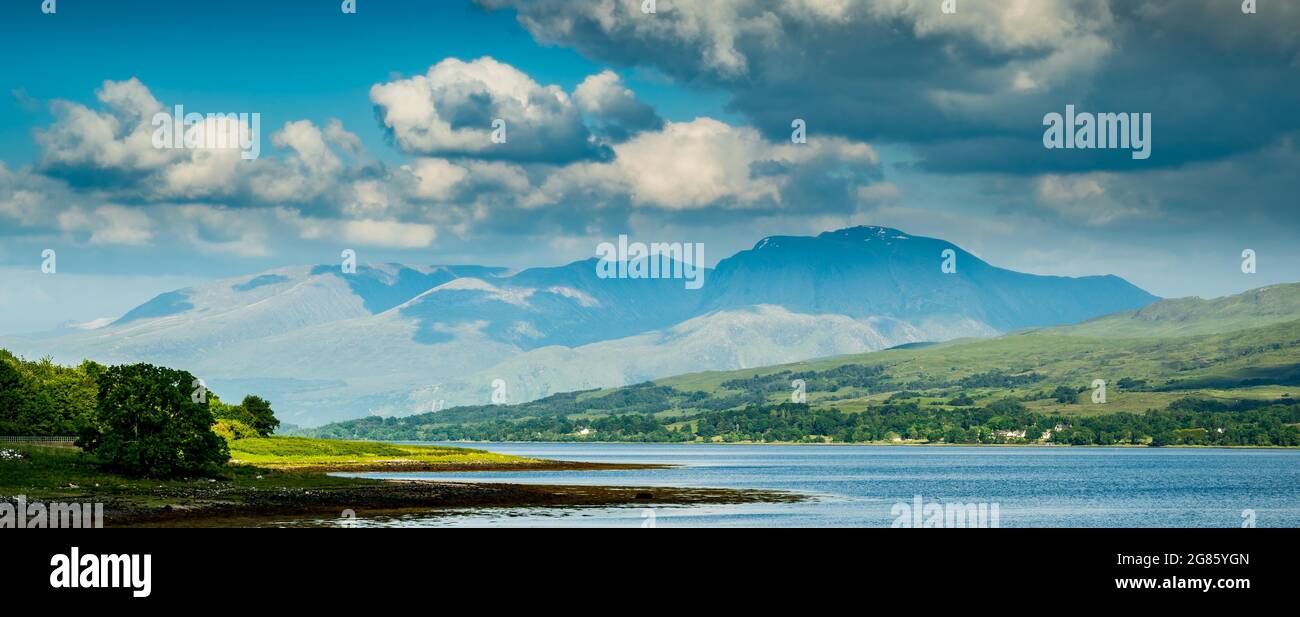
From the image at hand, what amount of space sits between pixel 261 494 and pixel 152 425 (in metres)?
21.2

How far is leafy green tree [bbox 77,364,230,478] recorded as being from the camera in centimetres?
13462

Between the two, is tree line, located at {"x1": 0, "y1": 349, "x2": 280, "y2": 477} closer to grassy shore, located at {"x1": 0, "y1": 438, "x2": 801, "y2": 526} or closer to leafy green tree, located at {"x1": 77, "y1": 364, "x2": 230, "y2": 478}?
leafy green tree, located at {"x1": 77, "y1": 364, "x2": 230, "y2": 478}

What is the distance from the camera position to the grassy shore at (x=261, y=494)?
102m

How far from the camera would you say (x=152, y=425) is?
5394 inches

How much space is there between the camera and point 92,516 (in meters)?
93.9

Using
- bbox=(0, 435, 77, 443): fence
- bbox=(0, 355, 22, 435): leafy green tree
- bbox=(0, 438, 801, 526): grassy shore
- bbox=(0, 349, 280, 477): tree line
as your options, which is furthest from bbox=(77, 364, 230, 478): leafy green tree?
bbox=(0, 355, 22, 435): leafy green tree

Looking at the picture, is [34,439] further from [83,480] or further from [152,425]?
[83,480]

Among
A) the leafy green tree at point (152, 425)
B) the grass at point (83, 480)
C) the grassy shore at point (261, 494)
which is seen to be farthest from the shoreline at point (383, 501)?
the leafy green tree at point (152, 425)

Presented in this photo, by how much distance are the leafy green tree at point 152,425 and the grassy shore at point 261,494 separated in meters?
2.03
